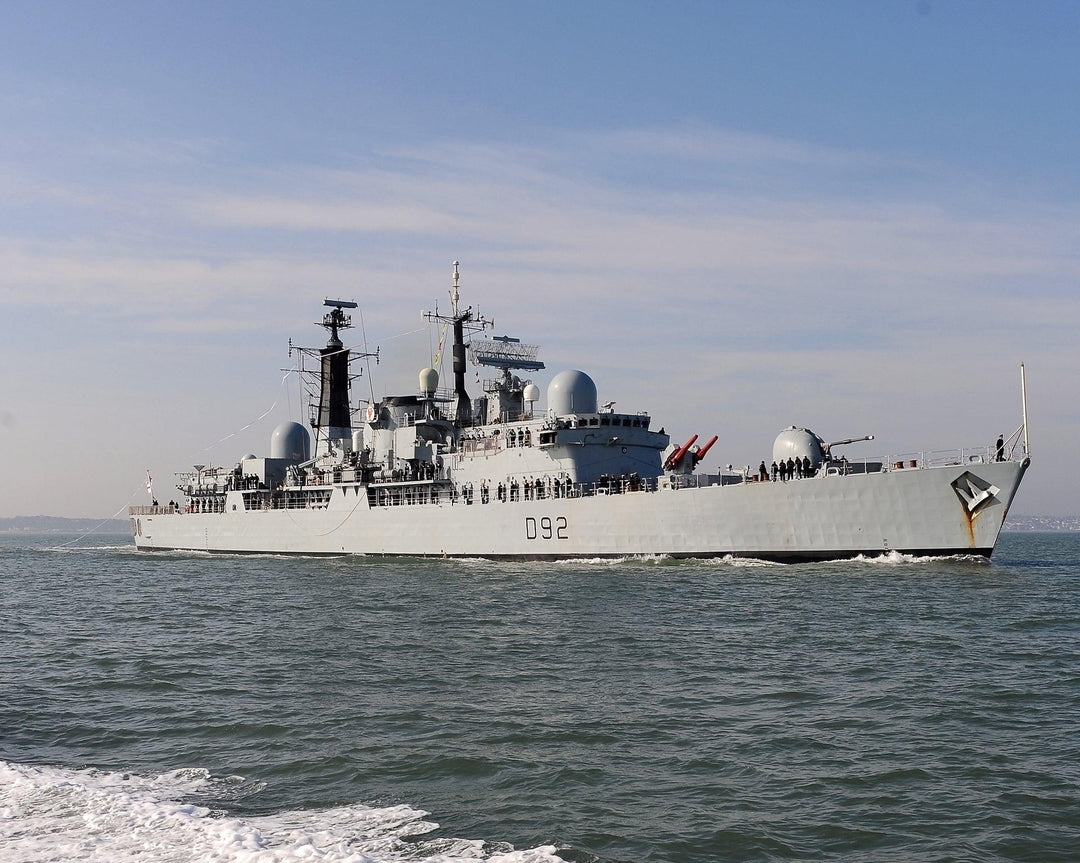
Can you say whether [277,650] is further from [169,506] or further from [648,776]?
[169,506]

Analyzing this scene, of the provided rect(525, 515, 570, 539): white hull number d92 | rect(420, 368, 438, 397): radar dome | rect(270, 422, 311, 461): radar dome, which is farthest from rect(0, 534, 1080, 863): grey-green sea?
rect(270, 422, 311, 461): radar dome

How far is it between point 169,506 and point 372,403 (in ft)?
72.0

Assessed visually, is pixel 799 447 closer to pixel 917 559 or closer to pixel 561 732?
pixel 917 559

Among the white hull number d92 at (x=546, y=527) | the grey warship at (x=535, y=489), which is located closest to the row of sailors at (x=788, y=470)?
the grey warship at (x=535, y=489)

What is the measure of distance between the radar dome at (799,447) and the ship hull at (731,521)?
7.64 feet

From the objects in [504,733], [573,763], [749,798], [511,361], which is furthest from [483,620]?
[511,361]

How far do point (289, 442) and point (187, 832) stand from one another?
52108 mm

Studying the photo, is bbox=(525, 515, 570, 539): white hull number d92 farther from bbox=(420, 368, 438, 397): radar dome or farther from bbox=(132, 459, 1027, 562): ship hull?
bbox=(420, 368, 438, 397): radar dome

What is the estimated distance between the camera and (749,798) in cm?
936

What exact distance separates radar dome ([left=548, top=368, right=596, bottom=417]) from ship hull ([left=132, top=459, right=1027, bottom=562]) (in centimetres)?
465

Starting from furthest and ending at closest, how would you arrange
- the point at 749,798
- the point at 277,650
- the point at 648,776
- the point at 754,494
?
the point at 754,494 < the point at 277,650 < the point at 648,776 < the point at 749,798

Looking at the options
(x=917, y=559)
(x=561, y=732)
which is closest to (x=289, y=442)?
(x=917, y=559)

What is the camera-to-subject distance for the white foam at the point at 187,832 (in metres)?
8.13

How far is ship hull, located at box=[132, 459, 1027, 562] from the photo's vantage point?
→ 28.6m
